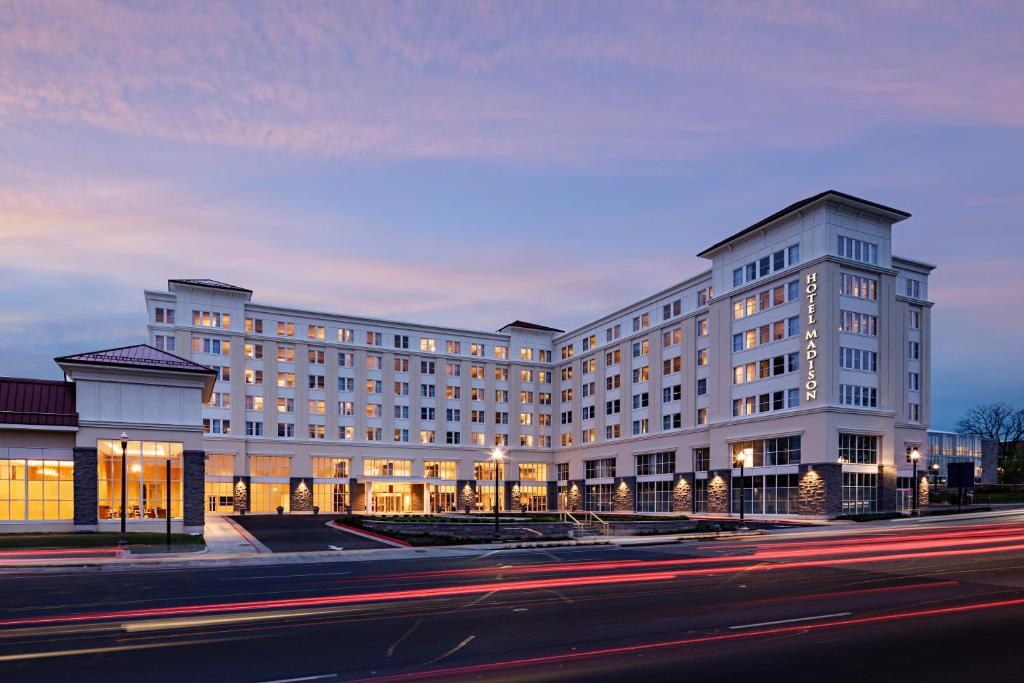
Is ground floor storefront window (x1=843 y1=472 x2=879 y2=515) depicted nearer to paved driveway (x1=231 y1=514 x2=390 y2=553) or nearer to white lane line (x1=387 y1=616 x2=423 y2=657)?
paved driveway (x1=231 y1=514 x2=390 y2=553)

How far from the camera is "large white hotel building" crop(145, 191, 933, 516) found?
59.6 meters

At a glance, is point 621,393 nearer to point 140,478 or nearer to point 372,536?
point 372,536

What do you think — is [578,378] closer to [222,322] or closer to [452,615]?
[222,322]

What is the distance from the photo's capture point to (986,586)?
1888 centimetres

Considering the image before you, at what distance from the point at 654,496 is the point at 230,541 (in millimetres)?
49315

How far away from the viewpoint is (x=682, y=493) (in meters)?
74.6

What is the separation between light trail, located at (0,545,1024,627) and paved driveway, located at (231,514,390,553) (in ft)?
57.1

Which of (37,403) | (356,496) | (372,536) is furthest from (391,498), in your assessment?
(37,403)

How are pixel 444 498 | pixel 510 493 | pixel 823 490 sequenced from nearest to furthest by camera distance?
1. pixel 823 490
2. pixel 444 498
3. pixel 510 493

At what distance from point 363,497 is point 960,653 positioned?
8180 centimetres

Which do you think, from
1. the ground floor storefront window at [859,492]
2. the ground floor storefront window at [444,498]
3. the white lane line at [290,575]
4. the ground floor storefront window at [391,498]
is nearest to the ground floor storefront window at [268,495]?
the ground floor storefront window at [391,498]

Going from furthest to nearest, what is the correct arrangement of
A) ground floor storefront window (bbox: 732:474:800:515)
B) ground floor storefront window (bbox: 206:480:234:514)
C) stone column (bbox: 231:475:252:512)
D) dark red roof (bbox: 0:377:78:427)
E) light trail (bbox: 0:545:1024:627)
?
stone column (bbox: 231:475:252:512)
ground floor storefront window (bbox: 206:480:234:514)
ground floor storefront window (bbox: 732:474:800:515)
dark red roof (bbox: 0:377:78:427)
light trail (bbox: 0:545:1024:627)

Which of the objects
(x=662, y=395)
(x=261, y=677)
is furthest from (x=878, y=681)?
(x=662, y=395)

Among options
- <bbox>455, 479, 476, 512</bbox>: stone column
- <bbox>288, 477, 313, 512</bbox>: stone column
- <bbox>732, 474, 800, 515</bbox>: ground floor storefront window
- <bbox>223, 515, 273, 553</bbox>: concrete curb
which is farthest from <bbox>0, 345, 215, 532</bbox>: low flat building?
<bbox>455, 479, 476, 512</bbox>: stone column
